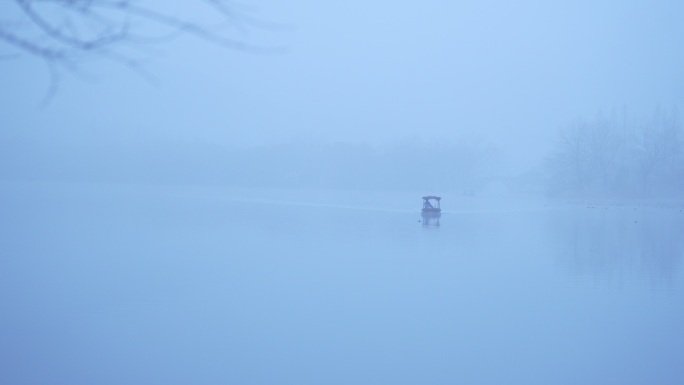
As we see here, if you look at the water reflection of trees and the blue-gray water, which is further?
the water reflection of trees

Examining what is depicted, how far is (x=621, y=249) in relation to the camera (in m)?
9.50

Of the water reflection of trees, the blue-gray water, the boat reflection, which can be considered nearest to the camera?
the blue-gray water

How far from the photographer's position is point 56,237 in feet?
33.1

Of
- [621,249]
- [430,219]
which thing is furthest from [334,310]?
[430,219]

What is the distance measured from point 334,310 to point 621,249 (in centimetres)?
610

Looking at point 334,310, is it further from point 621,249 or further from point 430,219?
point 430,219

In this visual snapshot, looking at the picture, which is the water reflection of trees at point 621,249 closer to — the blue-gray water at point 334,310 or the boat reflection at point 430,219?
the blue-gray water at point 334,310

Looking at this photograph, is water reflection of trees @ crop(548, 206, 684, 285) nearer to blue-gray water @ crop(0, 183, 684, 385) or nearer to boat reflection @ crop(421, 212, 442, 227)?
blue-gray water @ crop(0, 183, 684, 385)

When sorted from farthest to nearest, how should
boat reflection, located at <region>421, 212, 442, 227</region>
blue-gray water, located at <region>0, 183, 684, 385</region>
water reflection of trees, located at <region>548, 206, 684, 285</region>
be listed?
boat reflection, located at <region>421, 212, 442, 227</region>, water reflection of trees, located at <region>548, 206, 684, 285</region>, blue-gray water, located at <region>0, 183, 684, 385</region>

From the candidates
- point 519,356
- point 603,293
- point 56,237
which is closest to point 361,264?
point 603,293

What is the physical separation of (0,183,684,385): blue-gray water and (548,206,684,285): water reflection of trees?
6cm

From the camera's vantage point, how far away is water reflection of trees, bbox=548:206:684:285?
290 inches

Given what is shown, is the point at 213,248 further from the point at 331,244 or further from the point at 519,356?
the point at 519,356

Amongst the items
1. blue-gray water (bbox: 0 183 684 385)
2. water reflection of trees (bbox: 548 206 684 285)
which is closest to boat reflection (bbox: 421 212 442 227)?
water reflection of trees (bbox: 548 206 684 285)
